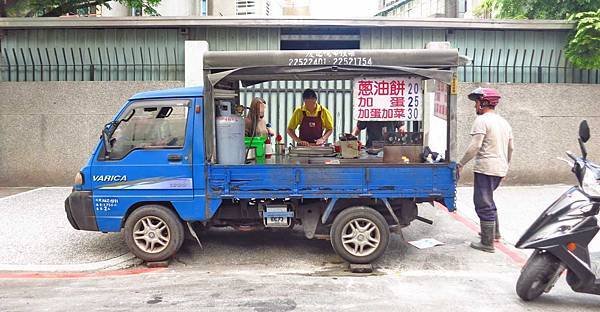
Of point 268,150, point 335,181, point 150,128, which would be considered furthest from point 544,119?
point 150,128

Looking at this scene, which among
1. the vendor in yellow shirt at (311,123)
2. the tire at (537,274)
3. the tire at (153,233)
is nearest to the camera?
the tire at (537,274)

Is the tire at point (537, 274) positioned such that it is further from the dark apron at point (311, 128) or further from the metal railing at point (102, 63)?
the metal railing at point (102, 63)

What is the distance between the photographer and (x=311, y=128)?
26.4 feet

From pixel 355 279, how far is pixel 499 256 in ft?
6.60

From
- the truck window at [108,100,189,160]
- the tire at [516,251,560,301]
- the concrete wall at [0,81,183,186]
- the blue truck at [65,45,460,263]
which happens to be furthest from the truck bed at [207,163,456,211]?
the concrete wall at [0,81,183,186]

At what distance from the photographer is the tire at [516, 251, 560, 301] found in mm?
4703

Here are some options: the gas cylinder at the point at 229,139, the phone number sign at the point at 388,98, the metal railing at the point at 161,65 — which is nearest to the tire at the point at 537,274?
the phone number sign at the point at 388,98

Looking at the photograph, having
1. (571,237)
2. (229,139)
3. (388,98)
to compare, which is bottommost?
(571,237)

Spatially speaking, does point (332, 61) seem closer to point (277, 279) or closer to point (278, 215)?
point (278, 215)

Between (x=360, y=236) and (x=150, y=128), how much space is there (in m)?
2.68

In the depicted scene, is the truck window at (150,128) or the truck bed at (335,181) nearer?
the truck bed at (335,181)

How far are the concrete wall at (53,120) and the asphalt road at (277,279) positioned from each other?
Answer: 339 cm

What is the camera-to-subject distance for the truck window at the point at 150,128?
6.12 m

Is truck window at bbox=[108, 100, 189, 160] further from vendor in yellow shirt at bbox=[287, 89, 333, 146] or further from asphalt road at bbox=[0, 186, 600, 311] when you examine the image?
vendor in yellow shirt at bbox=[287, 89, 333, 146]
